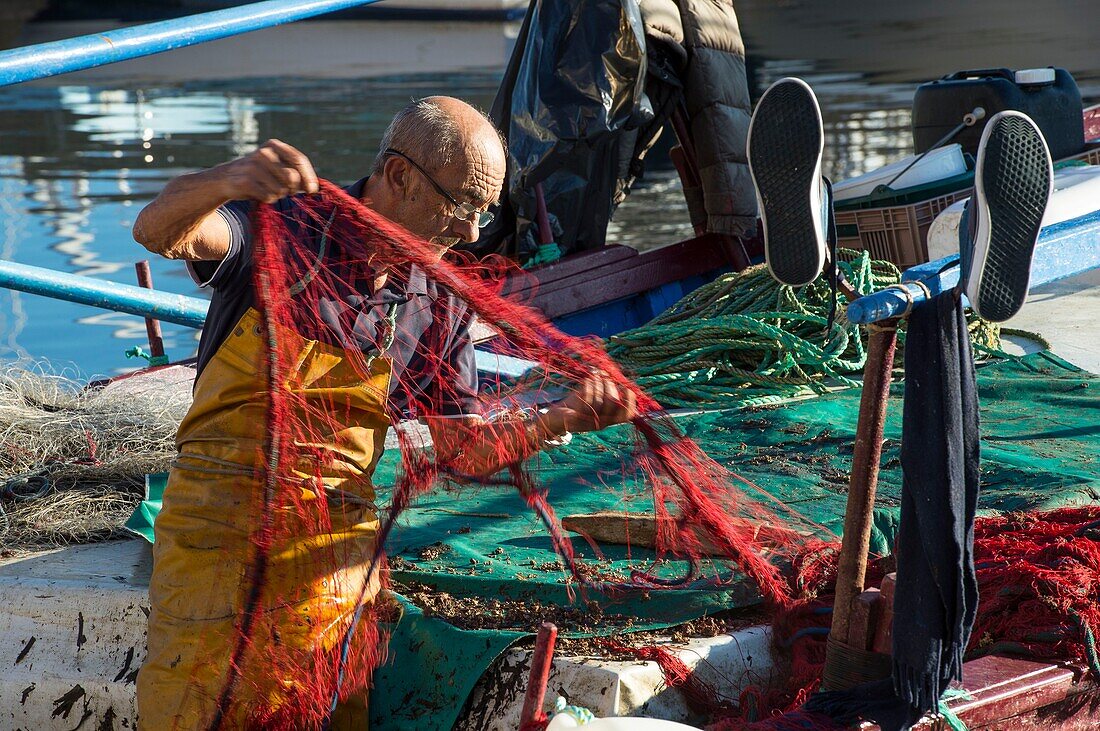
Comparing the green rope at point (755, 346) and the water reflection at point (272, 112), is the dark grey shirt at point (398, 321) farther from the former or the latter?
the water reflection at point (272, 112)

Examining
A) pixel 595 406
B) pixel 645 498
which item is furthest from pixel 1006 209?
pixel 645 498

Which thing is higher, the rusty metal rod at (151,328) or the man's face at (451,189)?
the man's face at (451,189)

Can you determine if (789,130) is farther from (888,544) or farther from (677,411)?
(677,411)

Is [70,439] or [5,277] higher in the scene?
[5,277]

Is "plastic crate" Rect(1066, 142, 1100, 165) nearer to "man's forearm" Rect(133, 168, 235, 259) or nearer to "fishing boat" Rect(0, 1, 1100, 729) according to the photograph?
"fishing boat" Rect(0, 1, 1100, 729)

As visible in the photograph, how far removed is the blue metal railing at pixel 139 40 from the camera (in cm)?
345

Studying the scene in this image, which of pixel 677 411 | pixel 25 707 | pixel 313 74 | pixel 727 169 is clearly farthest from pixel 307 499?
pixel 313 74

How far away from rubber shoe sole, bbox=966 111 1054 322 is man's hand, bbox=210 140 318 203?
3.76 ft

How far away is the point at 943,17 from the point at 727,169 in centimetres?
3106

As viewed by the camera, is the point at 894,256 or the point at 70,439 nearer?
the point at 70,439

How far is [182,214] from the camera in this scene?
1994 mm

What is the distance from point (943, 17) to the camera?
3359 centimetres

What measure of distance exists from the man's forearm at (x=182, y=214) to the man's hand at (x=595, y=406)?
0.81 metres

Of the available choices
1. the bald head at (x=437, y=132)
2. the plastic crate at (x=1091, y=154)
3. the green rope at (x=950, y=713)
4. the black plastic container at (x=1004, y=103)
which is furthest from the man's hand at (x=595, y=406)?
the plastic crate at (x=1091, y=154)
